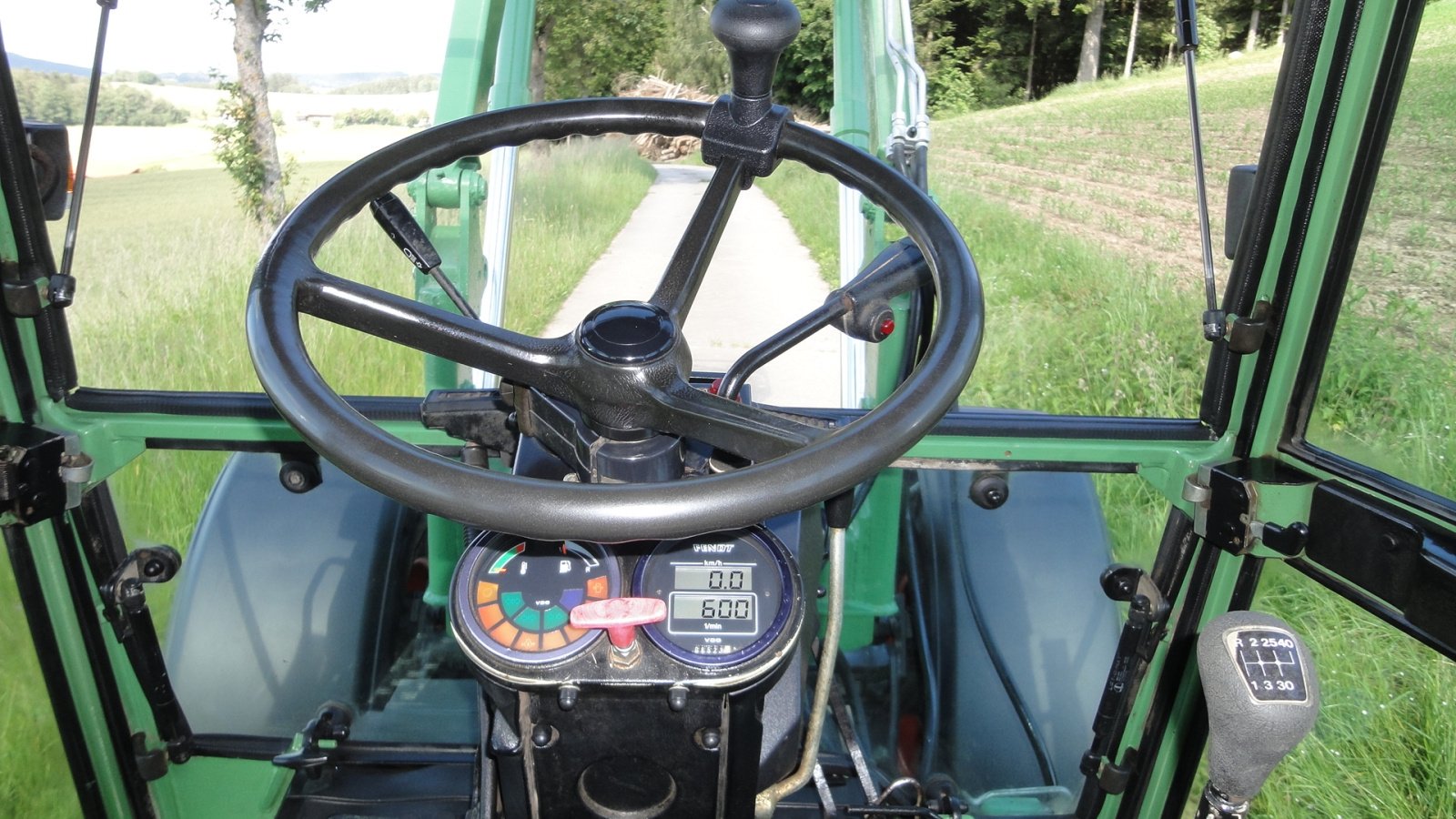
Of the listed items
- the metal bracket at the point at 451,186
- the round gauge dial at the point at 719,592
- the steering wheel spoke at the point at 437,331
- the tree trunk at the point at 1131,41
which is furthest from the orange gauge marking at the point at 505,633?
the tree trunk at the point at 1131,41

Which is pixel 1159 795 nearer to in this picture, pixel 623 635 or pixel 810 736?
pixel 810 736

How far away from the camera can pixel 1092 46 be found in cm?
130

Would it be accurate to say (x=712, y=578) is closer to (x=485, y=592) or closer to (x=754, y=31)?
(x=485, y=592)

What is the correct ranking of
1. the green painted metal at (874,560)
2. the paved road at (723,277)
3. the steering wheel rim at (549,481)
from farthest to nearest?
the green painted metal at (874,560), the paved road at (723,277), the steering wheel rim at (549,481)

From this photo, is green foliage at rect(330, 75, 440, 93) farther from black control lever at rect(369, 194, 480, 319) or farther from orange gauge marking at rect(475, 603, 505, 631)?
orange gauge marking at rect(475, 603, 505, 631)

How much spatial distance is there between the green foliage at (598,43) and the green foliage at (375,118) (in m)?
0.26

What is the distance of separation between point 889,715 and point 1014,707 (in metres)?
0.29

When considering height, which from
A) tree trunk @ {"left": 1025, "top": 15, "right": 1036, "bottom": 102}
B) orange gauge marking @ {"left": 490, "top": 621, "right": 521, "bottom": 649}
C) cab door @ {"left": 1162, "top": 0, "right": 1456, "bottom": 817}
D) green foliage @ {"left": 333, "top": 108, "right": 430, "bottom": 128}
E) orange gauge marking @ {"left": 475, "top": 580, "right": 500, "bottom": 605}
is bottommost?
orange gauge marking @ {"left": 490, "top": 621, "right": 521, "bottom": 649}

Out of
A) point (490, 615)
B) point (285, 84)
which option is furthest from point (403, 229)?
point (490, 615)

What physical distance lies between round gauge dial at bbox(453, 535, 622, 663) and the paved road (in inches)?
17.8

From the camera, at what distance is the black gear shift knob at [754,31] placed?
1070mm

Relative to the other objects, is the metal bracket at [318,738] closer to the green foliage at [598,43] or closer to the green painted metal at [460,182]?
the green painted metal at [460,182]

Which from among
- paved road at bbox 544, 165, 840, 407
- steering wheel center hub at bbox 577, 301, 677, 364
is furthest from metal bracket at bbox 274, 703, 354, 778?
steering wheel center hub at bbox 577, 301, 677, 364

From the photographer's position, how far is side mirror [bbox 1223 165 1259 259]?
131 cm
